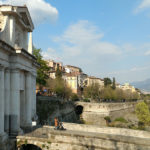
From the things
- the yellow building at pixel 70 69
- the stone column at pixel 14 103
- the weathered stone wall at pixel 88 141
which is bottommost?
the weathered stone wall at pixel 88 141

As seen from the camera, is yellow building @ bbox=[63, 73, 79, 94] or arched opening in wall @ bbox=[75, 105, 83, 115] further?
yellow building @ bbox=[63, 73, 79, 94]

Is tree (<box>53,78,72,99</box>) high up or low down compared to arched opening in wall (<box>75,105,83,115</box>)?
up

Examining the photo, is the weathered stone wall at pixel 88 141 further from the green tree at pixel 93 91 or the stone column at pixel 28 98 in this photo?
the green tree at pixel 93 91

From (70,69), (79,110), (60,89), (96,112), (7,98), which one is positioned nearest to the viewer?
(7,98)

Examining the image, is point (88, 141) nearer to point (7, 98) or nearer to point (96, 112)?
point (7, 98)

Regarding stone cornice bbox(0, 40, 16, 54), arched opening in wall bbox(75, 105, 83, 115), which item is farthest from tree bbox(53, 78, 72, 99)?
stone cornice bbox(0, 40, 16, 54)

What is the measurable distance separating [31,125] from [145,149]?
973 cm

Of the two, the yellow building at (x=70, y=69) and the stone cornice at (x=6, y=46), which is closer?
the stone cornice at (x=6, y=46)

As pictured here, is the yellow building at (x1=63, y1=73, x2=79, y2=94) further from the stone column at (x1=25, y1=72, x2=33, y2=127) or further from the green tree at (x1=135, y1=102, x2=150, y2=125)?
the stone column at (x1=25, y1=72, x2=33, y2=127)

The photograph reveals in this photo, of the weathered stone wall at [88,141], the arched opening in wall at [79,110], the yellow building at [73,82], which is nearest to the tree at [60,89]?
the arched opening in wall at [79,110]

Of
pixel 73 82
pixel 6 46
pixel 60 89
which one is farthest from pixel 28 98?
pixel 73 82

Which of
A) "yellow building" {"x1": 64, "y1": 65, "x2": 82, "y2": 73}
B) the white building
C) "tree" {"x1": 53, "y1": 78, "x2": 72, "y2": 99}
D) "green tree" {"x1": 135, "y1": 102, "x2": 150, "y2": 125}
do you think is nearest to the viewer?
the white building

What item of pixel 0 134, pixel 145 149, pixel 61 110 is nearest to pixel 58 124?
pixel 0 134

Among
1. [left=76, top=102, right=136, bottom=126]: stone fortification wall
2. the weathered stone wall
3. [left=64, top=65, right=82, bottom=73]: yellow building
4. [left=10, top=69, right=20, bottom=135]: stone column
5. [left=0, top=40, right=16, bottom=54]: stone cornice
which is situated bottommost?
[left=76, top=102, right=136, bottom=126]: stone fortification wall
